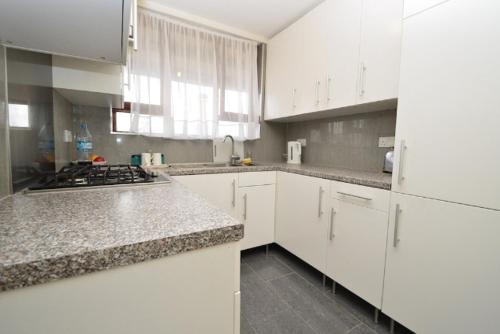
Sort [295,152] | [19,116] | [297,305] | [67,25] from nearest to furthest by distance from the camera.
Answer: [67,25] < [19,116] < [297,305] < [295,152]

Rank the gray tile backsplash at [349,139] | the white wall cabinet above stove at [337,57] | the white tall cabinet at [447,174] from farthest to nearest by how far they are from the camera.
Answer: the gray tile backsplash at [349,139]
the white wall cabinet above stove at [337,57]
the white tall cabinet at [447,174]

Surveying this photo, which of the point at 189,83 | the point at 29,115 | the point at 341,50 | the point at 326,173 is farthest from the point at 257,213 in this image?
the point at 29,115

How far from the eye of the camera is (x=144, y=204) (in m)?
0.69

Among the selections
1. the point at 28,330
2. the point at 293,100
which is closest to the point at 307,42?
the point at 293,100

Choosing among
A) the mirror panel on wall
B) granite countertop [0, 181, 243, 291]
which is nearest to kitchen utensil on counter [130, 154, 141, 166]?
the mirror panel on wall

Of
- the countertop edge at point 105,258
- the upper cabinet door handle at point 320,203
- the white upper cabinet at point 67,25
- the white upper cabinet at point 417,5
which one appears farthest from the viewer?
the upper cabinet door handle at point 320,203

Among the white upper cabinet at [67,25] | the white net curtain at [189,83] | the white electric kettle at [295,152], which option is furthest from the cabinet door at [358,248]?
the white upper cabinet at [67,25]

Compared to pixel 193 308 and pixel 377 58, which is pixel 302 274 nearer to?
pixel 193 308

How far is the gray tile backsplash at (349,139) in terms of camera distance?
5.92 feet

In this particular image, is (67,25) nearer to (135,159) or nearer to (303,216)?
(135,159)

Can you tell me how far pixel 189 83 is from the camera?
2111 mm

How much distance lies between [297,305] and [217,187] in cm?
106

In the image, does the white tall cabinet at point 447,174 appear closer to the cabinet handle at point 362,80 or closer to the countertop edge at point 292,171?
the countertop edge at point 292,171

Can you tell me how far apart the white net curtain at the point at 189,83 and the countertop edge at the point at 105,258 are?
173 cm
